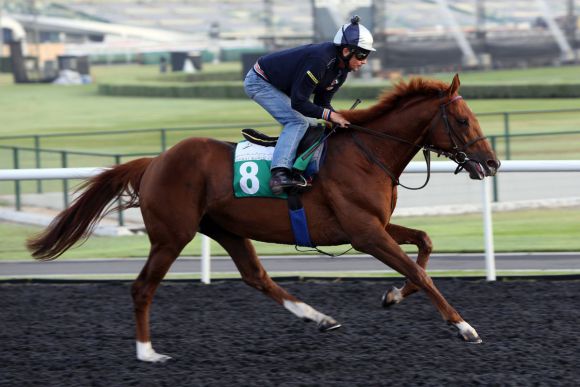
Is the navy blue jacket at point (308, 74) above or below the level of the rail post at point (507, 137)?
above

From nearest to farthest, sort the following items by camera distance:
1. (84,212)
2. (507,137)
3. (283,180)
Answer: (283,180), (84,212), (507,137)

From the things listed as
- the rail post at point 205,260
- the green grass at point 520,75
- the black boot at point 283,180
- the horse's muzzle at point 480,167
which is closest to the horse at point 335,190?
the horse's muzzle at point 480,167

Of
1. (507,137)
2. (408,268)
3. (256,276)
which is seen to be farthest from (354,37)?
(507,137)

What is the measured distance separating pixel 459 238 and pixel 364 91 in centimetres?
1541

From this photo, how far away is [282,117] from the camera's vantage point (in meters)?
6.31

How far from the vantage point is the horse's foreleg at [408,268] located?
225 inches

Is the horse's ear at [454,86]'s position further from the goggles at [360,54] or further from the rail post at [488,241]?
the rail post at [488,241]

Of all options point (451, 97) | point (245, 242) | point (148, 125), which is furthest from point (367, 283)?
point (148, 125)

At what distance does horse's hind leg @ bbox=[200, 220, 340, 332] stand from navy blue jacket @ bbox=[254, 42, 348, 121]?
0.91 metres

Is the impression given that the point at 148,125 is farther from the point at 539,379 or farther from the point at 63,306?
the point at 539,379

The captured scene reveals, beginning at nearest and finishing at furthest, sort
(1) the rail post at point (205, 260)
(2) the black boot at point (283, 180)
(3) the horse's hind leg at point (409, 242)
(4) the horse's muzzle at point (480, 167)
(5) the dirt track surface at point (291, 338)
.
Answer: (5) the dirt track surface at point (291, 338)
(4) the horse's muzzle at point (480, 167)
(2) the black boot at point (283, 180)
(3) the horse's hind leg at point (409, 242)
(1) the rail post at point (205, 260)

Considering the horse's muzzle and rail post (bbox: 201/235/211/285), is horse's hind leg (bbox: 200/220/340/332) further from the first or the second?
rail post (bbox: 201/235/211/285)

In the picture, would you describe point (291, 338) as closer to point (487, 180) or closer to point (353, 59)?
point (353, 59)

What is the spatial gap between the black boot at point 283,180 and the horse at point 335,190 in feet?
0.37
